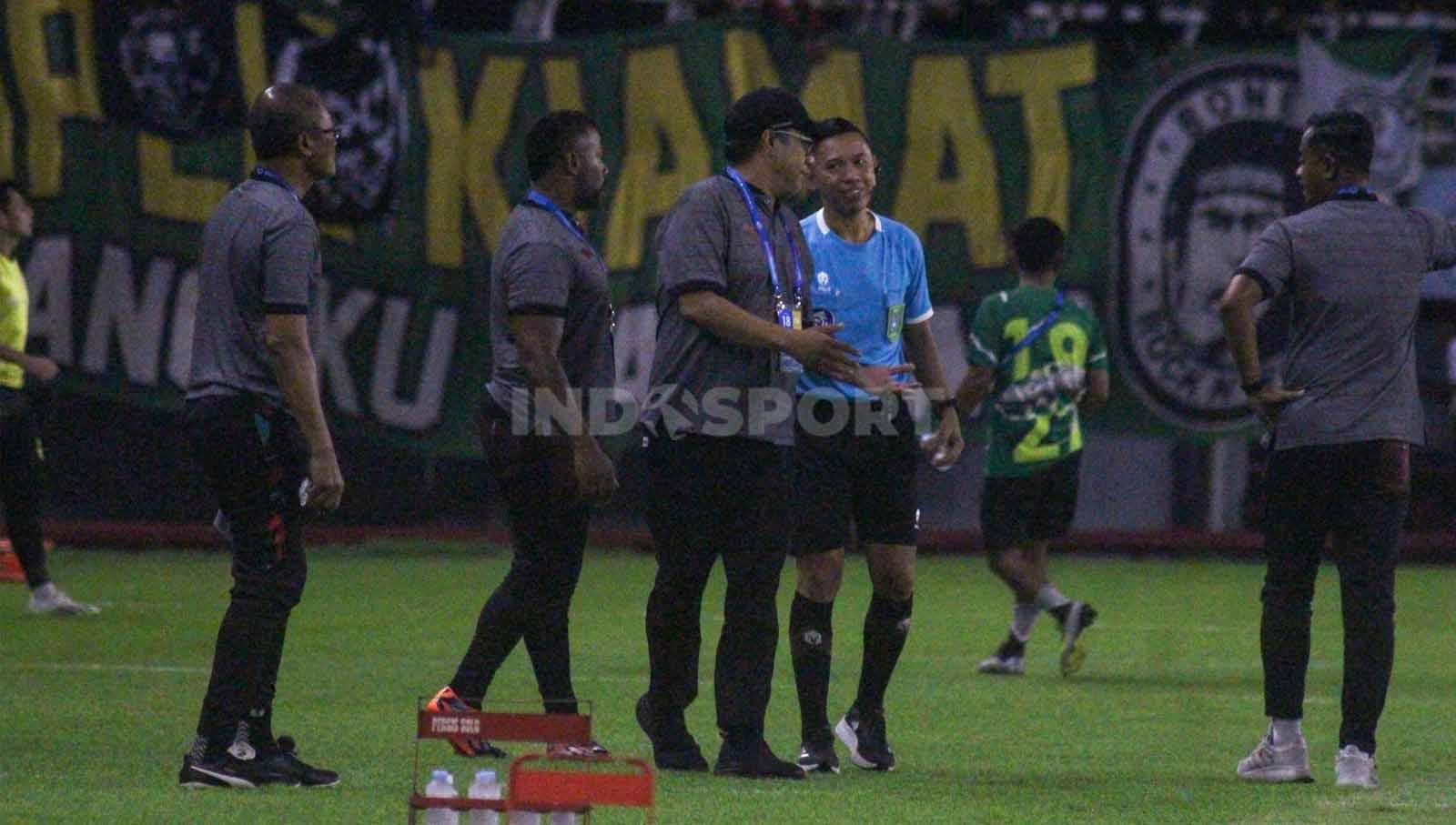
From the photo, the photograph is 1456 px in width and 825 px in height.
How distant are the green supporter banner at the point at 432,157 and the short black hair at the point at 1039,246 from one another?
22.7 feet

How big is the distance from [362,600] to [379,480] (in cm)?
484

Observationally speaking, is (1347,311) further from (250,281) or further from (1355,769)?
(250,281)

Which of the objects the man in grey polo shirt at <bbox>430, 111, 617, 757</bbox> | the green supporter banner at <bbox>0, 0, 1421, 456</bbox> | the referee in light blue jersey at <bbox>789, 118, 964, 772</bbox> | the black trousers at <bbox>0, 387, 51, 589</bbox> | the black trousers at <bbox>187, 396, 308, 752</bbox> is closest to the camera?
the black trousers at <bbox>187, 396, 308, 752</bbox>

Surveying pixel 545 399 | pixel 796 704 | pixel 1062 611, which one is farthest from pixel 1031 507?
pixel 545 399

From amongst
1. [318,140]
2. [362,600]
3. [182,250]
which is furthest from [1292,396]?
[182,250]

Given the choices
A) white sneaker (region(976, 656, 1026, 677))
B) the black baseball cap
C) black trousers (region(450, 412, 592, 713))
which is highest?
the black baseball cap

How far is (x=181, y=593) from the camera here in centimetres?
1620

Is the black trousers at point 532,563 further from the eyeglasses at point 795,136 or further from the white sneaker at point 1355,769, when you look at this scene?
the white sneaker at point 1355,769

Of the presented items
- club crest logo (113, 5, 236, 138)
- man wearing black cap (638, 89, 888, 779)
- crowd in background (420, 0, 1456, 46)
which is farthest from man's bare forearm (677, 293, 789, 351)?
club crest logo (113, 5, 236, 138)

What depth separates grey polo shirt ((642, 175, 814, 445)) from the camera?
8.26m

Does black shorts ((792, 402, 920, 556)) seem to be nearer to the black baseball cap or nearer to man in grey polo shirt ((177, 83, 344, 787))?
the black baseball cap

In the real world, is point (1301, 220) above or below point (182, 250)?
above

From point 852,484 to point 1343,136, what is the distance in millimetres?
2138

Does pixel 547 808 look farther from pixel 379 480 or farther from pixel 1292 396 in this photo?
pixel 379 480
